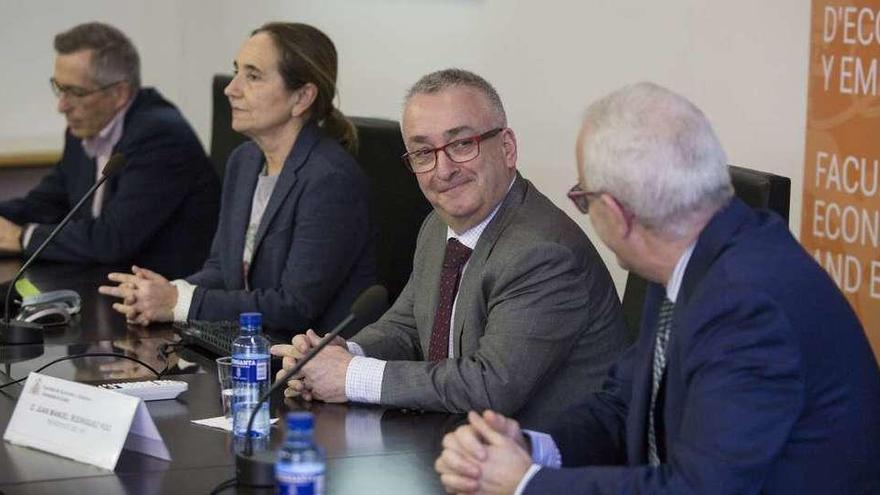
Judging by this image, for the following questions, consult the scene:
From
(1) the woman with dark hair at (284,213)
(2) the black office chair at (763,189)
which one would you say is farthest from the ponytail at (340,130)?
(2) the black office chair at (763,189)

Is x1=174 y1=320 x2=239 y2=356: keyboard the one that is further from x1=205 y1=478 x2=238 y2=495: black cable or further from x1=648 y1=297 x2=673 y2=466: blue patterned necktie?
x1=648 y1=297 x2=673 y2=466: blue patterned necktie

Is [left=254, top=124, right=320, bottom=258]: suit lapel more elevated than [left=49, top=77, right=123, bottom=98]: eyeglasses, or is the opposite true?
[left=49, top=77, right=123, bottom=98]: eyeglasses

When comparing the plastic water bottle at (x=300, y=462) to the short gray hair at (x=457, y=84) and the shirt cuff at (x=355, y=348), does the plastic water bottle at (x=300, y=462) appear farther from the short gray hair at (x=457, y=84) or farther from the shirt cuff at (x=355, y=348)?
the short gray hair at (x=457, y=84)

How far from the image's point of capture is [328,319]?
356 centimetres

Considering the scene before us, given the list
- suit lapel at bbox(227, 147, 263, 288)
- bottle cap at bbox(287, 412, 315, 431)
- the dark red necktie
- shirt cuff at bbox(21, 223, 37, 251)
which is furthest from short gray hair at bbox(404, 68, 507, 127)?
Answer: shirt cuff at bbox(21, 223, 37, 251)

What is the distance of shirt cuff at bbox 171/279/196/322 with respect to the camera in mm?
3387

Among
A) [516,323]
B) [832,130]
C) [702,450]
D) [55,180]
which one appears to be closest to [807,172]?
[832,130]

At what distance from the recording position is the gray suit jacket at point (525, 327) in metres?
2.51

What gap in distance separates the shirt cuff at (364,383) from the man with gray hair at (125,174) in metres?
1.93

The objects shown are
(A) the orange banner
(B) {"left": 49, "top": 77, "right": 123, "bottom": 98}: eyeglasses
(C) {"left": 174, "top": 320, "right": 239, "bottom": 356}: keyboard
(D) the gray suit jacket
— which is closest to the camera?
(D) the gray suit jacket

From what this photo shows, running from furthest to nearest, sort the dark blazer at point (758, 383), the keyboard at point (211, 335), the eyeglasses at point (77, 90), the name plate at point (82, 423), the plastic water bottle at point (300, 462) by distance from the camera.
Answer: the eyeglasses at point (77, 90)
the keyboard at point (211, 335)
the name plate at point (82, 423)
the dark blazer at point (758, 383)
the plastic water bottle at point (300, 462)

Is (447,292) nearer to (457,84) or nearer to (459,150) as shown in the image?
(459,150)

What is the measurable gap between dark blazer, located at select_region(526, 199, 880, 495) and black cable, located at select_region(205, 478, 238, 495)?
0.44m

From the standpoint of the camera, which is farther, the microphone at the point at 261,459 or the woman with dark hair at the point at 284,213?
the woman with dark hair at the point at 284,213
